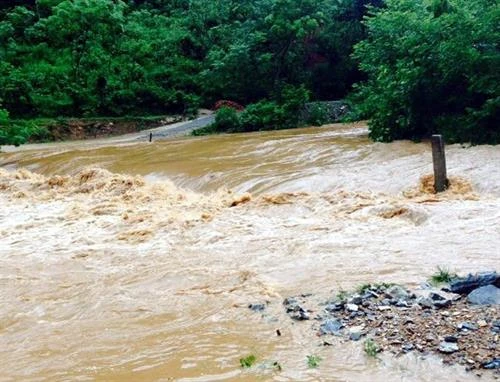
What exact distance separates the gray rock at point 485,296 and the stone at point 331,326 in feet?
3.40

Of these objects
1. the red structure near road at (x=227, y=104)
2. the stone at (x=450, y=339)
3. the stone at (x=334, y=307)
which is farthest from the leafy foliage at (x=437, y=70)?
the red structure near road at (x=227, y=104)

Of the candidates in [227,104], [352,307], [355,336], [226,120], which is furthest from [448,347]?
[227,104]

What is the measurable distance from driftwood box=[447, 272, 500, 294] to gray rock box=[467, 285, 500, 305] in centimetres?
10

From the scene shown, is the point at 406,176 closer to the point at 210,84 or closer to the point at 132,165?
the point at 132,165

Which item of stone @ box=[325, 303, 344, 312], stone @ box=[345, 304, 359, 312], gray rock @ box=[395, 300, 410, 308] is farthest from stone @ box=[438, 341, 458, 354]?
stone @ box=[325, 303, 344, 312]

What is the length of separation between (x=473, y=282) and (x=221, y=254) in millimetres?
3198

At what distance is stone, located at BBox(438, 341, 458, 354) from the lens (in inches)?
171

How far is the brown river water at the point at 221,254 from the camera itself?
4.80 metres

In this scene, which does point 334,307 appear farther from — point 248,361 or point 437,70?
point 437,70

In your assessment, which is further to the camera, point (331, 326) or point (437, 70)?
point (437, 70)

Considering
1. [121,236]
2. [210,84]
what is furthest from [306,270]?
[210,84]

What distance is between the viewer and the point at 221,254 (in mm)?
7742

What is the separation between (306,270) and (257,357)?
6.91 feet

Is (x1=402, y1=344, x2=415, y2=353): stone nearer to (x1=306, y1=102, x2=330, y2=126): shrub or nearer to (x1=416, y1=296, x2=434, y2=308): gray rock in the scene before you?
(x1=416, y1=296, x2=434, y2=308): gray rock
